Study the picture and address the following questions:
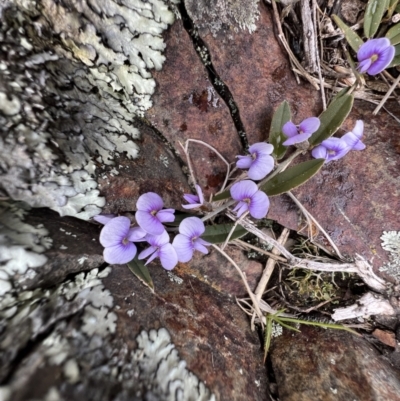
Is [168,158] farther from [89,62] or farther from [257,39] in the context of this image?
[257,39]

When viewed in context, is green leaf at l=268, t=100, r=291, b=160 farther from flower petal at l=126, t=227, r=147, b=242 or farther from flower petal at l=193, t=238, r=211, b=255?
flower petal at l=126, t=227, r=147, b=242

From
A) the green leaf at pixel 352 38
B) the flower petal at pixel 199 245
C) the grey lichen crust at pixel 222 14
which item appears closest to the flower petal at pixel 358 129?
the green leaf at pixel 352 38

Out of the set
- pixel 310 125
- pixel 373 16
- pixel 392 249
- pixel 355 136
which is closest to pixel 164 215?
pixel 310 125

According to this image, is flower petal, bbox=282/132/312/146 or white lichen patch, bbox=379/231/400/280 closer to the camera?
flower petal, bbox=282/132/312/146

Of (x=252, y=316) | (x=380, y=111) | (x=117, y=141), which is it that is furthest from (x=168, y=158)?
(x=380, y=111)

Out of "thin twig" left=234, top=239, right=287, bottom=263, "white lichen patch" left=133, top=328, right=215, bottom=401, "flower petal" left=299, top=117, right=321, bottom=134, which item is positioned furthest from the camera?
"thin twig" left=234, top=239, right=287, bottom=263

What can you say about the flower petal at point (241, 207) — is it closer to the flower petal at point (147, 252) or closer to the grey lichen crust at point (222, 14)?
the flower petal at point (147, 252)

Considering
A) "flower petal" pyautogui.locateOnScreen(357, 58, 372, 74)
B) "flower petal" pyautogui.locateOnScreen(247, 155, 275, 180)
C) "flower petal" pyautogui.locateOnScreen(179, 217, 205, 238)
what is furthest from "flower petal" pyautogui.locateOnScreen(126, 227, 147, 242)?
"flower petal" pyautogui.locateOnScreen(357, 58, 372, 74)
